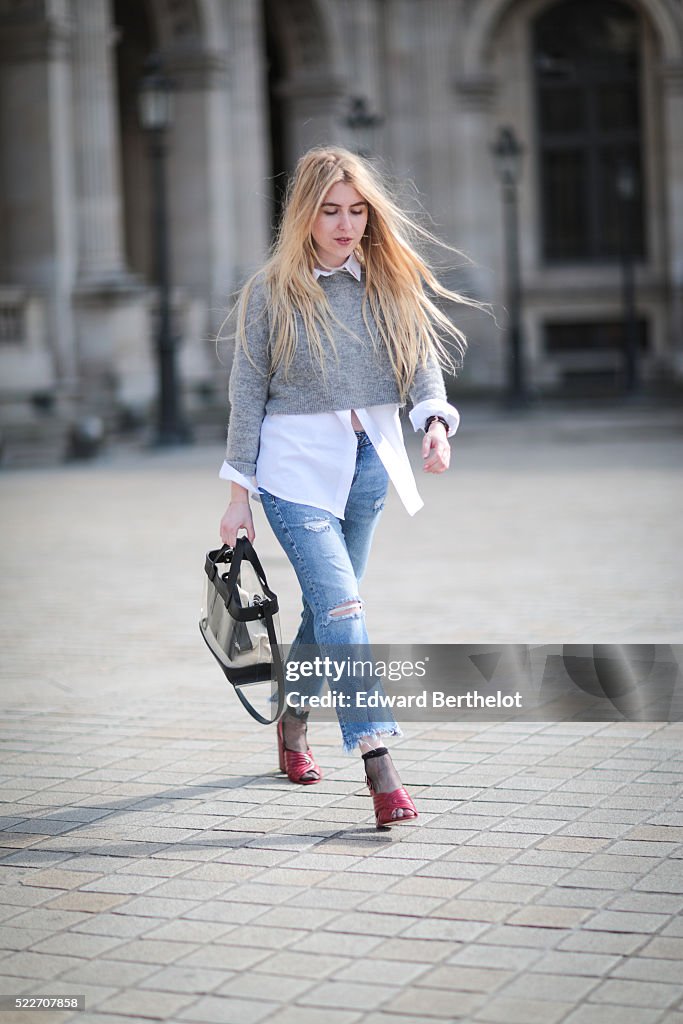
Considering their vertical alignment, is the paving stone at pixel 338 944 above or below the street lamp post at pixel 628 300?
below

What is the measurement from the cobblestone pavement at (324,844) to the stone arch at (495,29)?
27275 millimetres

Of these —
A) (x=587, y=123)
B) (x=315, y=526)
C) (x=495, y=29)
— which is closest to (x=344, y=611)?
(x=315, y=526)

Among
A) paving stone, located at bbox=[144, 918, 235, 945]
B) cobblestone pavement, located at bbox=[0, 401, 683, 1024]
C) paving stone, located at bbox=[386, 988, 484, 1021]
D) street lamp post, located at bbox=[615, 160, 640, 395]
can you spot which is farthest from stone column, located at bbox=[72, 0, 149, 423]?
paving stone, located at bbox=[386, 988, 484, 1021]

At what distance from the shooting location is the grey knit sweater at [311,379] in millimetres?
4809

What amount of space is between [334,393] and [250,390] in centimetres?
24

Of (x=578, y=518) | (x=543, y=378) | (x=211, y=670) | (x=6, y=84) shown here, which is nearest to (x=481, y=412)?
A: (x=543, y=378)

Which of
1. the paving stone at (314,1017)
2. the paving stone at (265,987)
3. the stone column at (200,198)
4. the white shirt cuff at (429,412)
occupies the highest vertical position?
the stone column at (200,198)

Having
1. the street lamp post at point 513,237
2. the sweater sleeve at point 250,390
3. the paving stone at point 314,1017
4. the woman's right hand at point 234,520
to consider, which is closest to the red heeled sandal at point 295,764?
the woman's right hand at point 234,520

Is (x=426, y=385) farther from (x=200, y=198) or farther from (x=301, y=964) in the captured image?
(x=200, y=198)

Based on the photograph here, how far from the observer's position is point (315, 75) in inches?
1253

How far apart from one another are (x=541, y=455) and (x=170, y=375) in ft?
16.5

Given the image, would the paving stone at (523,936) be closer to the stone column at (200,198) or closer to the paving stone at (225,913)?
the paving stone at (225,913)

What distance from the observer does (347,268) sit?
4930mm

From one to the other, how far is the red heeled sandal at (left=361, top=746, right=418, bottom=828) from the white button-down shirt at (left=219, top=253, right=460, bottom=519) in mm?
732
